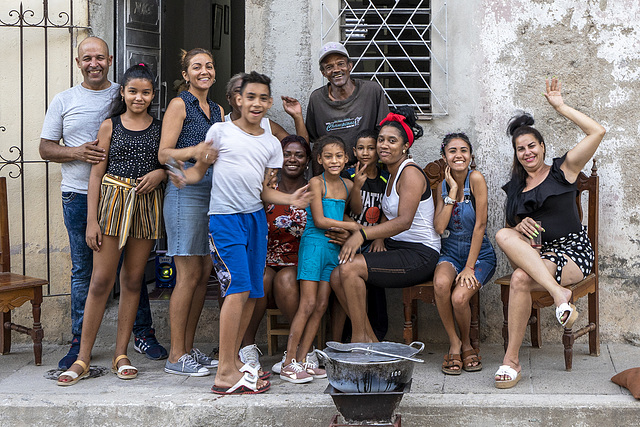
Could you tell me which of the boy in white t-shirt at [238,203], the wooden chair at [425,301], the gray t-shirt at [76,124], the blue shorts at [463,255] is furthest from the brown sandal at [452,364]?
the gray t-shirt at [76,124]

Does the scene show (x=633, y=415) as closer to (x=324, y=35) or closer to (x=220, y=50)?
(x=324, y=35)

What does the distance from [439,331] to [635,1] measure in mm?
2606

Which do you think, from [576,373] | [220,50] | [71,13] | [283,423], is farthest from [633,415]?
[220,50]

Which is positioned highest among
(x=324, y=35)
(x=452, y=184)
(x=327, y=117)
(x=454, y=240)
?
(x=324, y=35)

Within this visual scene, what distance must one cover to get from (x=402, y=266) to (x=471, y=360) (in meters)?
0.71

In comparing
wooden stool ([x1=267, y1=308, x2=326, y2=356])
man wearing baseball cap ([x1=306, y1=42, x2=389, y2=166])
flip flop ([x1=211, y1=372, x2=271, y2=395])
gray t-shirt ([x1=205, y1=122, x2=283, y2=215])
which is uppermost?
man wearing baseball cap ([x1=306, y1=42, x2=389, y2=166])

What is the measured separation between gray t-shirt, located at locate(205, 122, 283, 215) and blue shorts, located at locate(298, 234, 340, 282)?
548 millimetres

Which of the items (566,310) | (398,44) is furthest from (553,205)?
(398,44)

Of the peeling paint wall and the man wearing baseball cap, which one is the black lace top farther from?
the man wearing baseball cap

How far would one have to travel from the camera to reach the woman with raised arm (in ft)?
14.2

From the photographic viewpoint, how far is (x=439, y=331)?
17.6 ft

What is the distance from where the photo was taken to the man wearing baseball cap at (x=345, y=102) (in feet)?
16.4

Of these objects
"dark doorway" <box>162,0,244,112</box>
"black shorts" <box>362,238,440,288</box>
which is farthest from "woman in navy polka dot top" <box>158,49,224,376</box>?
"dark doorway" <box>162,0,244,112</box>

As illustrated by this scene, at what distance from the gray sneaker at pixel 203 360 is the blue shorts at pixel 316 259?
801 mm
